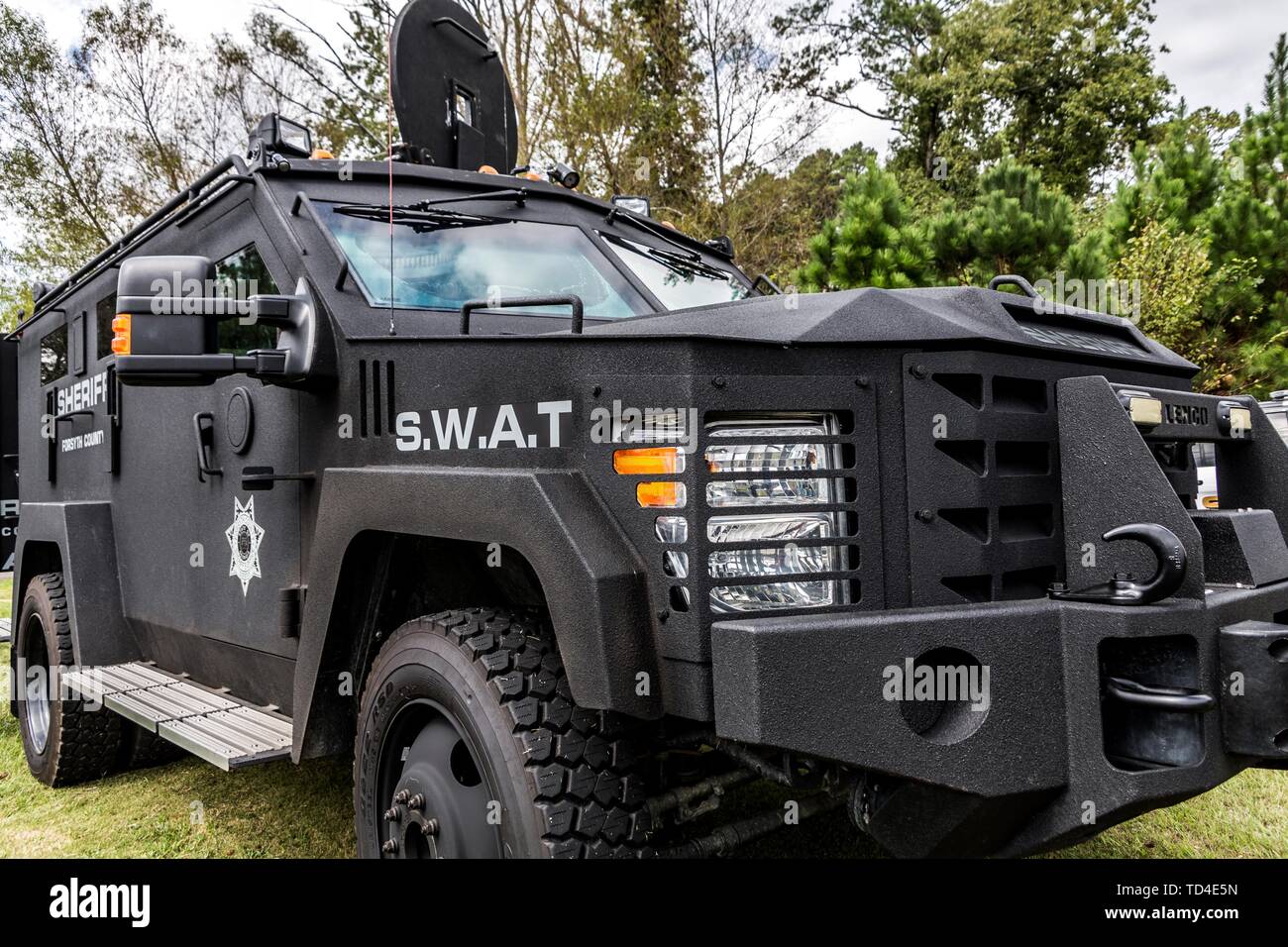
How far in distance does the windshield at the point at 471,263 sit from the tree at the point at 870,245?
736 centimetres

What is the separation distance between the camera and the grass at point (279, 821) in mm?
3568

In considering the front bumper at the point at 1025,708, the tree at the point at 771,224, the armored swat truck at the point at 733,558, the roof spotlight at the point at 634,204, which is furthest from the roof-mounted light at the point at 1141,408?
the tree at the point at 771,224

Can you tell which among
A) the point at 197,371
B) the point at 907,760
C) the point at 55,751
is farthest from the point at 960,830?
the point at 55,751

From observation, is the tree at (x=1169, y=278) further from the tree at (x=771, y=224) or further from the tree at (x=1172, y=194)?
the tree at (x=771, y=224)

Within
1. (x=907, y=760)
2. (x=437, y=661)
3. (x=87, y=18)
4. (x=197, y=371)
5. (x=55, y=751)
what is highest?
(x=87, y=18)

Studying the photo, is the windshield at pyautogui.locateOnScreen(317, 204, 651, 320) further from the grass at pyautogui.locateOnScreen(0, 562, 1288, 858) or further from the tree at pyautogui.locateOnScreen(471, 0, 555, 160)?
the tree at pyautogui.locateOnScreen(471, 0, 555, 160)

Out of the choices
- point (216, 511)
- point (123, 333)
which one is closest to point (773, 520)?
point (123, 333)

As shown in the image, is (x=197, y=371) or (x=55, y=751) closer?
(x=197, y=371)

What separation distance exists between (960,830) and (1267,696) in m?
0.65

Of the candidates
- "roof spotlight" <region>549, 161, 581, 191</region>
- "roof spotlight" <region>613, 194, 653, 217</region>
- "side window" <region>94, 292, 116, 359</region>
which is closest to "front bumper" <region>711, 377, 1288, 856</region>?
"roof spotlight" <region>613, 194, 653, 217</region>

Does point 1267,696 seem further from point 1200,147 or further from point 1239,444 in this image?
point 1200,147

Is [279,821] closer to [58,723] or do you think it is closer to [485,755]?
[58,723]

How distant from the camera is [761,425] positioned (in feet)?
6.64

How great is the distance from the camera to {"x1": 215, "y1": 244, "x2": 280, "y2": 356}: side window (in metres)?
3.36
